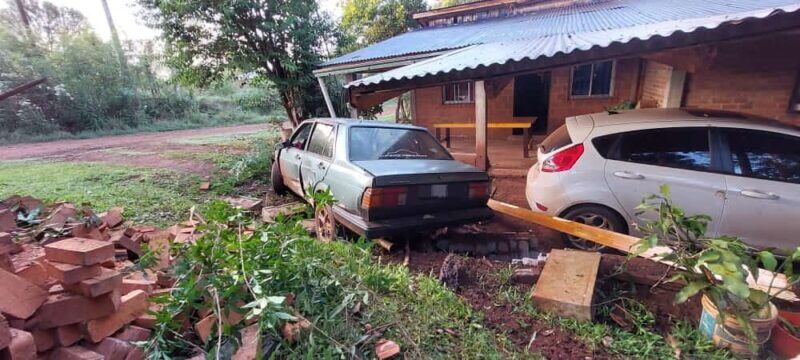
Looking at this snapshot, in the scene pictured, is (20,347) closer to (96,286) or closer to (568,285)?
(96,286)

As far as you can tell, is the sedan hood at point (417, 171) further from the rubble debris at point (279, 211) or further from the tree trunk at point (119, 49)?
the tree trunk at point (119, 49)

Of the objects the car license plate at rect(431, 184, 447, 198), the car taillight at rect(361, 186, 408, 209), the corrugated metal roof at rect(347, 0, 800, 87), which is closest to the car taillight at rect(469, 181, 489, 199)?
the car license plate at rect(431, 184, 447, 198)

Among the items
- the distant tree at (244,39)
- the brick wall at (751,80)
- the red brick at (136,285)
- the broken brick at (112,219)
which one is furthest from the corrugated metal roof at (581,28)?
the distant tree at (244,39)

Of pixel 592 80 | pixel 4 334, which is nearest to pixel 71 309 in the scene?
pixel 4 334

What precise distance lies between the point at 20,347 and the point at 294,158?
3836mm

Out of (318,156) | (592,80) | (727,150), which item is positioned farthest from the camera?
(592,80)

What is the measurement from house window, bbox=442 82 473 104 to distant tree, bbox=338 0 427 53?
7445 millimetres

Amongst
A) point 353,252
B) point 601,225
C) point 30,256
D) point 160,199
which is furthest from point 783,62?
point 160,199

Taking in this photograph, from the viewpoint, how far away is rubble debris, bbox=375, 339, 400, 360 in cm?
195

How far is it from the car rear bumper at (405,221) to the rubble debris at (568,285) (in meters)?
0.95

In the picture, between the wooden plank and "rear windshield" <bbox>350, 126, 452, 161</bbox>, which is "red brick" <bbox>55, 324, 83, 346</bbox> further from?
the wooden plank

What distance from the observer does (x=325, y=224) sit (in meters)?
4.10

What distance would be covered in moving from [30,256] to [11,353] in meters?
1.14

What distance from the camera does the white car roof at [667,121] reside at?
3.15m
